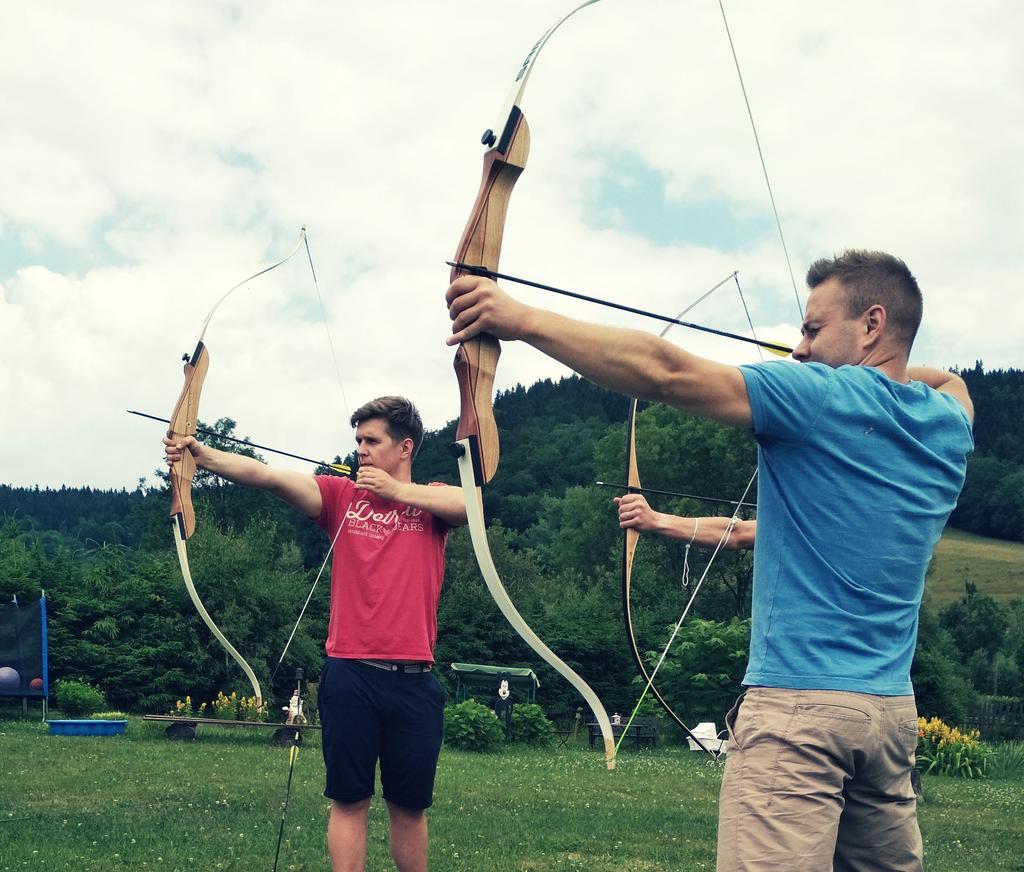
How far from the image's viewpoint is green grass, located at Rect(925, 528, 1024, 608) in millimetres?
50659

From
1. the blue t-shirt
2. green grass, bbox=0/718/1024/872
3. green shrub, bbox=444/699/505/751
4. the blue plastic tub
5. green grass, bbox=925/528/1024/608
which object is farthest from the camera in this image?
green grass, bbox=925/528/1024/608

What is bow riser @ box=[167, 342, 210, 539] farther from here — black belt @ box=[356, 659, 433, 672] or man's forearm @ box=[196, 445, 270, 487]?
black belt @ box=[356, 659, 433, 672]

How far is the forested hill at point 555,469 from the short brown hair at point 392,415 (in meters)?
40.7

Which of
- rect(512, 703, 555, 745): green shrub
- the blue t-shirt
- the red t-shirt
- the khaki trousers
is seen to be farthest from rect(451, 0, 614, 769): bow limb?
rect(512, 703, 555, 745): green shrub

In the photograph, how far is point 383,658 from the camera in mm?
3383

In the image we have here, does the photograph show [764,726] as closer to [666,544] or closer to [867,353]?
[867,353]

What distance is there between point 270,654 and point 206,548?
187 centimetres

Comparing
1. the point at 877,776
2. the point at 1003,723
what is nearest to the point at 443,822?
the point at 877,776

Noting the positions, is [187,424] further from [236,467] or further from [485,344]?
[485,344]

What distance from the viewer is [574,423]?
61.1 m

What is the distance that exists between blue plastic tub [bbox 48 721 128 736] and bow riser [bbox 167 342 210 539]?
6.94 meters

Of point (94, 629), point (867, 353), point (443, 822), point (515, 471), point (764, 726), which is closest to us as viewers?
point (764, 726)

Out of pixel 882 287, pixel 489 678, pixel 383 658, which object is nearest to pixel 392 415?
pixel 383 658

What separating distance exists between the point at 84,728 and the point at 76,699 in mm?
2818
